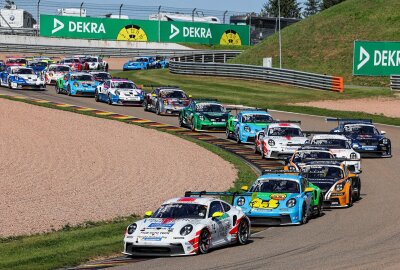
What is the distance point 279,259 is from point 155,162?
14.8m

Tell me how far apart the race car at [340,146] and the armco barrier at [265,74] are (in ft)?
85.1

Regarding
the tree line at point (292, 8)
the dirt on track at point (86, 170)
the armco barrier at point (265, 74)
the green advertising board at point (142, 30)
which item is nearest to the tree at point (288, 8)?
the tree line at point (292, 8)

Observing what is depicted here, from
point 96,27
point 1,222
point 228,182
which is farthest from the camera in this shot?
point 96,27

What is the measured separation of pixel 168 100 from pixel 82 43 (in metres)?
43.6

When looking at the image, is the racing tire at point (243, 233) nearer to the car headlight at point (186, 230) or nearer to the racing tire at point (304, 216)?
the car headlight at point (186, 230)

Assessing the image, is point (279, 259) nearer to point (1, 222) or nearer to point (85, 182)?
point (1, 222)

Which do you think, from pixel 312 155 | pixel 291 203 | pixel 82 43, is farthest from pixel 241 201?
pixel 82 43

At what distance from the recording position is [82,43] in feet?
294

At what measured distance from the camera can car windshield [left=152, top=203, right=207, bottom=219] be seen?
19786 millimetres

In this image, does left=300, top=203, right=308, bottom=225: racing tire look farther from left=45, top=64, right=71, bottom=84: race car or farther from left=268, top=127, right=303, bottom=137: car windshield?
left=45, top=64, right=71, bottom=84: race car

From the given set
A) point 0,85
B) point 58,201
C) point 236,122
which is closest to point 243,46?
point 0,85

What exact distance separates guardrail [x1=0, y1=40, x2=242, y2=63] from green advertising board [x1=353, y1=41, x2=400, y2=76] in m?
21.7

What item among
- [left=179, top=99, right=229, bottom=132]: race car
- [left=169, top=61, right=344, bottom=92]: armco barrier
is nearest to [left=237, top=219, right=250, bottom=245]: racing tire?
[left=179, top=99, right=229, bottom=132]: race car

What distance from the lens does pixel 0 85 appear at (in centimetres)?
5872
